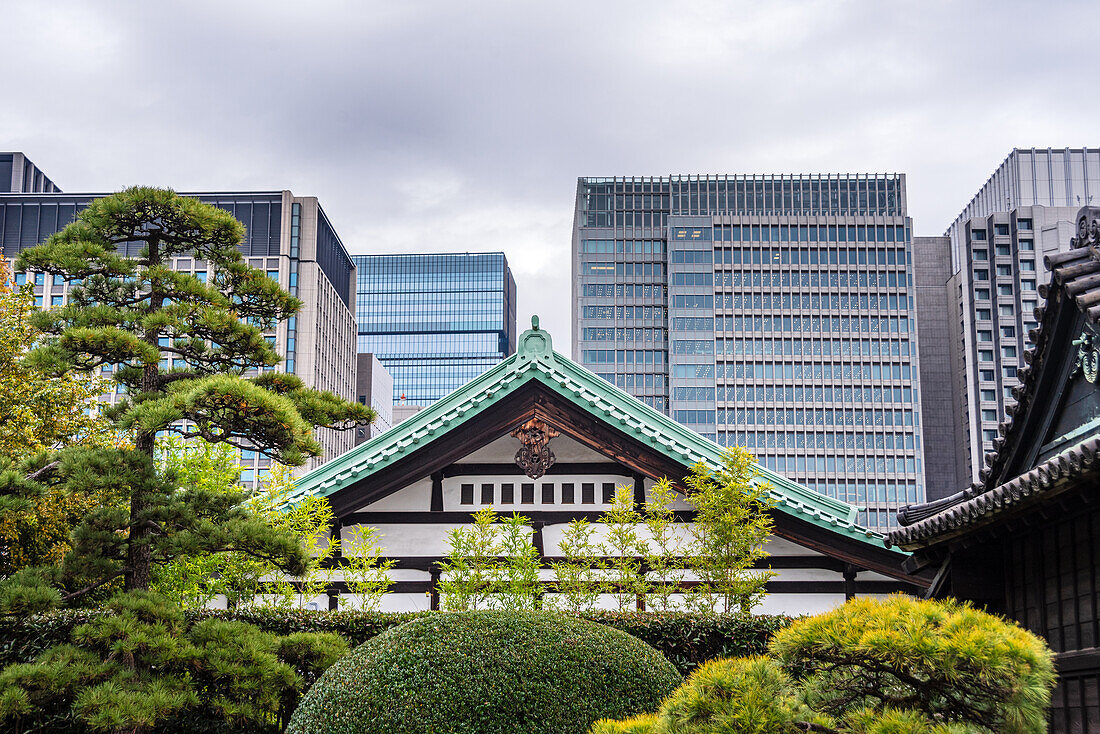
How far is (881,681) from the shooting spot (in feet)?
17.6

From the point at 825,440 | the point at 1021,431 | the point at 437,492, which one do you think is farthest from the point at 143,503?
the point at 825,440

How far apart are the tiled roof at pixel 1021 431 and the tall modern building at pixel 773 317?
80.9m

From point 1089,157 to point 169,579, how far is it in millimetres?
106105

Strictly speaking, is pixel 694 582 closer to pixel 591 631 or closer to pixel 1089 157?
pixel 591 631

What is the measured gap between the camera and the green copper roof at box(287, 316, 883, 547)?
12.4 m

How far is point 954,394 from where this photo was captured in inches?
3780

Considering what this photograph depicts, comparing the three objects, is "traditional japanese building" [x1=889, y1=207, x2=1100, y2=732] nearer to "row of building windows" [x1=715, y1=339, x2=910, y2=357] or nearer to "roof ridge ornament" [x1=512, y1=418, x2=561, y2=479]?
"roof ridge ornament" [x1=512, y1=418, x2=561, y2=479]

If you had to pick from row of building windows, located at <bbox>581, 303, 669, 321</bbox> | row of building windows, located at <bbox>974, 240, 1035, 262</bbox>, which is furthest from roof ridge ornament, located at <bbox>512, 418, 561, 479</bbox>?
row of building windows, located at <bbox>974, 240, 1035, 262</bbox>

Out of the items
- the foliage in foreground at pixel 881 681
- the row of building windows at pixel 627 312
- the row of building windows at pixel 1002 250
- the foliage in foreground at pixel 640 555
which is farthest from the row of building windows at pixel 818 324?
the foliage in foreground at pixel 881 681

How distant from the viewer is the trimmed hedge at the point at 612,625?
10562 mm

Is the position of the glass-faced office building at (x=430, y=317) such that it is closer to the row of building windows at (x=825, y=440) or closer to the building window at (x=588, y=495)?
the row of building windows at (x=825, y=440)

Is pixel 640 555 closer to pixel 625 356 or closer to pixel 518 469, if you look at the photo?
pixel 518 469

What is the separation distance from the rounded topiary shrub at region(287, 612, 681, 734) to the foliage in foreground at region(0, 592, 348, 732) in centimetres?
117

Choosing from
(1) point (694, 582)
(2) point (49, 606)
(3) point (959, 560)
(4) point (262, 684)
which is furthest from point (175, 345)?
(3) point (959, 560)
